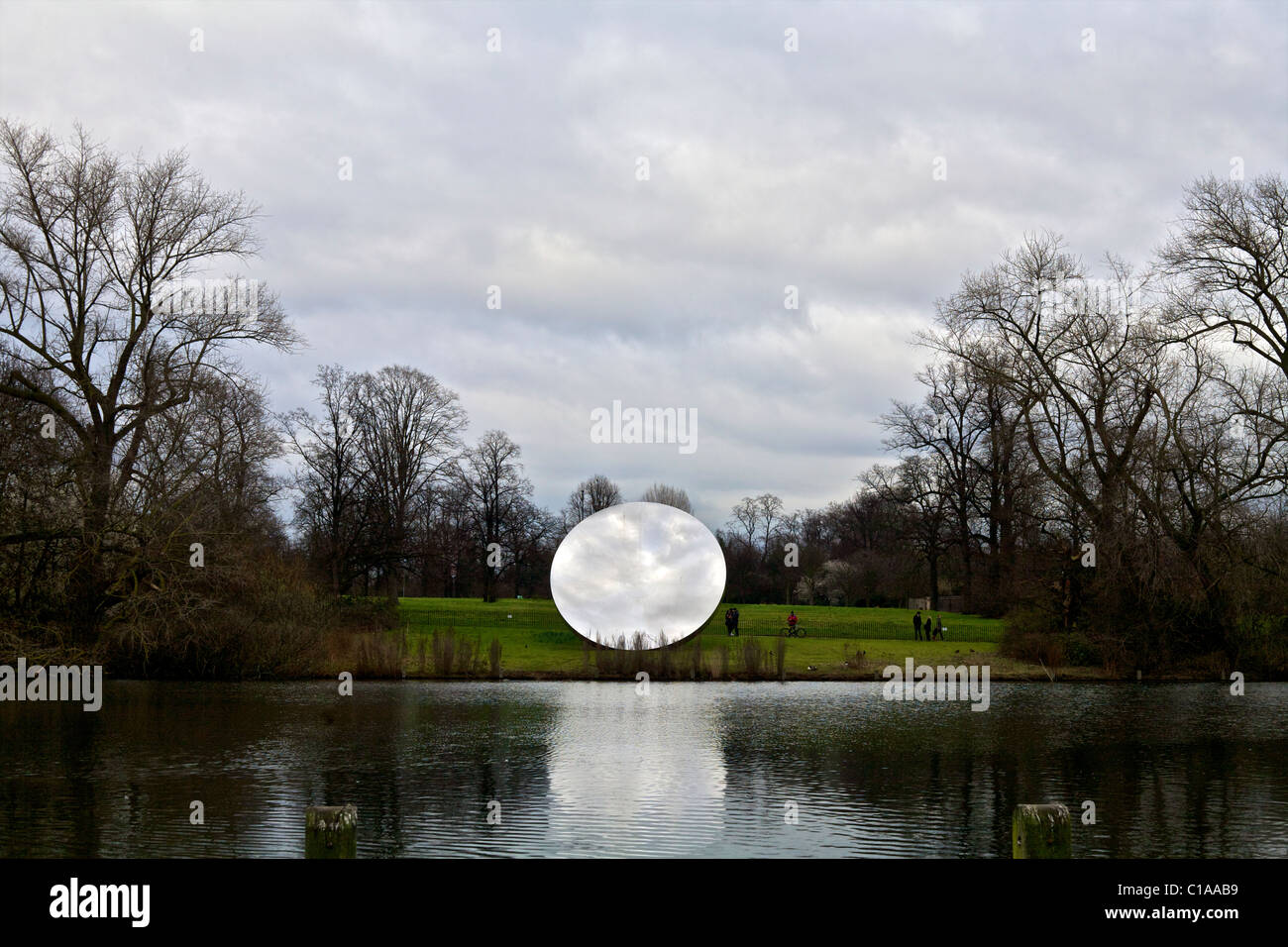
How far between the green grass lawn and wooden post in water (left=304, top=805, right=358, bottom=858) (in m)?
22.8

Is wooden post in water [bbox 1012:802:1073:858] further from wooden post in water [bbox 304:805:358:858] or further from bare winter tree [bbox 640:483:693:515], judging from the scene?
bare winter tree [bbox 640:483:693:515]

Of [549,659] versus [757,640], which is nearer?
[549,659]

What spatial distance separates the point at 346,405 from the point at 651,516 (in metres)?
27.0

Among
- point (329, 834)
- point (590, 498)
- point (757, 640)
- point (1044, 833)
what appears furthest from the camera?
point (590, 498)

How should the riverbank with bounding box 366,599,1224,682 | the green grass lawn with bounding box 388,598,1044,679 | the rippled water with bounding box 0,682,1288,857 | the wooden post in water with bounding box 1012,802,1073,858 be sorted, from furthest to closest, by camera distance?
the green grass lawn with bounding box 388,598,1044,679
the riverbank with bounding box 366,599,1224,682
the rippled water with bounding box 0,682,1288,857
the wooden post in water with bounding box 1012,802,1073,858

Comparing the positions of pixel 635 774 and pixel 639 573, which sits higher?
pixel 639 573

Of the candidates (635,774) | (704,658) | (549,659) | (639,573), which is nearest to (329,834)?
(635,774)

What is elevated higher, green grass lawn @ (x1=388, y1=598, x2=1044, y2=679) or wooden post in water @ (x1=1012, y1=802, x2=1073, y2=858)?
wooden post in water @ (x1=1012, y1=802, x2=1073, y2=858)

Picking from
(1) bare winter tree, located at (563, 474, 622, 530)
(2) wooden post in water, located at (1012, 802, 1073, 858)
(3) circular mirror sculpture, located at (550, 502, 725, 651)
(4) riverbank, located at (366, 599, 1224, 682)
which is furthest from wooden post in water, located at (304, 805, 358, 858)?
(1) bare winter tree, located at (563, 474, 622, 530)

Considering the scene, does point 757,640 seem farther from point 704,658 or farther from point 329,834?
point 329,834

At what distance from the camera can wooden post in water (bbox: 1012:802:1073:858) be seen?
23.3ft

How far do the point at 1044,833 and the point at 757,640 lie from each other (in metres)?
28.4

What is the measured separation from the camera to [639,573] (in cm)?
3250
